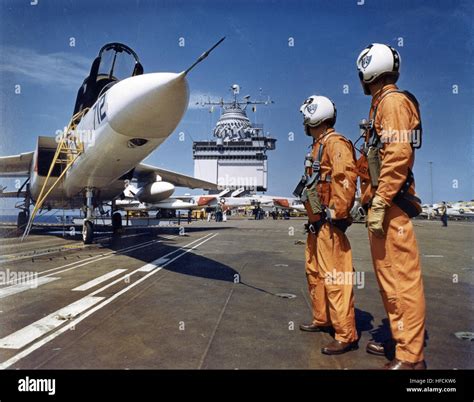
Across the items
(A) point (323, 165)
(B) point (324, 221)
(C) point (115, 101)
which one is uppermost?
(C) point (115, 101)

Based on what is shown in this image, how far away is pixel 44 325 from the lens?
419 centimetres

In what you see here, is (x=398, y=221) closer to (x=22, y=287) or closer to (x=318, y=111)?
(x=318, y=111)

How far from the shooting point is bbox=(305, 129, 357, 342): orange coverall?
3664mm

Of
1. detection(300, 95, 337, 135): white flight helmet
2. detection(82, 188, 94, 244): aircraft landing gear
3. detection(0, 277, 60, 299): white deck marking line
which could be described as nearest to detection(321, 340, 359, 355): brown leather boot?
detection(300, 95, 337, 135): white flight helmet

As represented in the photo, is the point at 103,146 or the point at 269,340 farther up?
the point at 103,146

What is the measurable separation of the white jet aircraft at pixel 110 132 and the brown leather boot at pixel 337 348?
14.0ft

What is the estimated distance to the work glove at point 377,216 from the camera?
121 inches

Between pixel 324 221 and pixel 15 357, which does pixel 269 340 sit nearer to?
pixel 324 221

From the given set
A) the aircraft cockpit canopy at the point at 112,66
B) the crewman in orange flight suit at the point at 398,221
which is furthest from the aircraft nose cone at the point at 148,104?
the crewman in orange flight suit at the point at 398,221

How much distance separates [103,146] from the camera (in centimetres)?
949

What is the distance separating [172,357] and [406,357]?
2.11 meters

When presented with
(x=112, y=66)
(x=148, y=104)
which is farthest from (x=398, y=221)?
(x=112, y=66)

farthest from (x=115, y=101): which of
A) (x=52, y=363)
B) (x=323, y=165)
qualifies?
(x=52, y=363)
